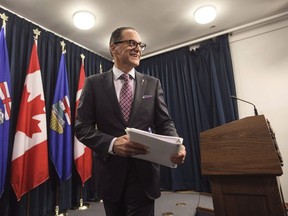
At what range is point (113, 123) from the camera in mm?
1097

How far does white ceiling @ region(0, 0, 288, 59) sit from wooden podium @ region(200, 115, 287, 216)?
2085 millimetres

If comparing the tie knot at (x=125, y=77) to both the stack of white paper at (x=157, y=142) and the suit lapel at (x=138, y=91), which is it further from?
the stack of white paper at (x=157, y=142)

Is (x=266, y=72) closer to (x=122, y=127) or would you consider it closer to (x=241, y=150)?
(x=241, y=150)

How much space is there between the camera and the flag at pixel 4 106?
7.39 ft

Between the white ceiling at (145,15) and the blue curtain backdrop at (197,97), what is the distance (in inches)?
14.8

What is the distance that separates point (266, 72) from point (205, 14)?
132 centimetres

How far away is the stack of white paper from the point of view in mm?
833

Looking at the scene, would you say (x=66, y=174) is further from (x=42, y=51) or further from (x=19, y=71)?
(x=42, y=51)

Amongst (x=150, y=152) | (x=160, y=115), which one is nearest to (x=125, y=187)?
(x=150, y=152)

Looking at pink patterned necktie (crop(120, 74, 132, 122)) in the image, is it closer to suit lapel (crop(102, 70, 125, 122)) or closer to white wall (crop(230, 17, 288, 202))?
suit lapel (crop(102, 70, 125, 122))

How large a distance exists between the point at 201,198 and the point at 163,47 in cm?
268

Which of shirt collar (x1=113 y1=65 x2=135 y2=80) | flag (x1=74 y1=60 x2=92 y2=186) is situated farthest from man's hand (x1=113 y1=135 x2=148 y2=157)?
flag (x1=74 y1=60 x2=92 y2=186)

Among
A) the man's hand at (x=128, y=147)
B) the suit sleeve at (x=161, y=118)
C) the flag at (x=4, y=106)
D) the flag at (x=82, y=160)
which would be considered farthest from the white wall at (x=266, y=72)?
the flag at (x=4, y=106)

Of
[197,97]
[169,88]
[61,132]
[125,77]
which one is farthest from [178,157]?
[169,88]
